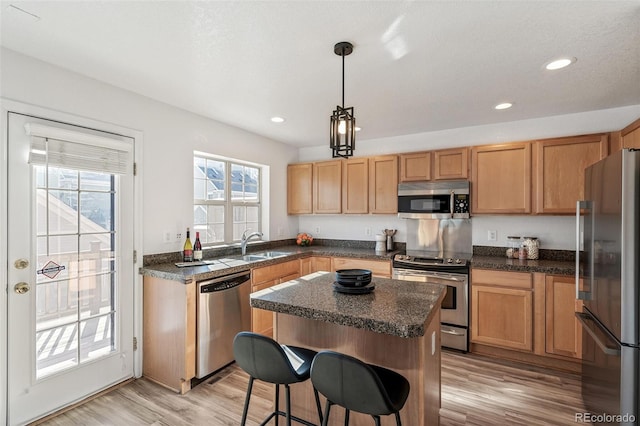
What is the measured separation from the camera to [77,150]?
234 centimetres

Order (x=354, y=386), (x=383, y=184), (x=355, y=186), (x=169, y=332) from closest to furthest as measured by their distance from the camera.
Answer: (x=354, y=386) → (x=169, y=332) → (x=383, y=184) → (x=355, y=186)

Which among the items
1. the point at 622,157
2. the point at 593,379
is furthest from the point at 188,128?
the point at 593,379

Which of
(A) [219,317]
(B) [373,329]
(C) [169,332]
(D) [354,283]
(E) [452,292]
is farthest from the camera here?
(E) [452,292]

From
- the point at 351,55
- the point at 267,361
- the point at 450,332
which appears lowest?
the point at 450,332

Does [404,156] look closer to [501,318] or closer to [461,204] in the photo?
[461,204]

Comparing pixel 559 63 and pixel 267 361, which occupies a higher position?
pixel 559 63

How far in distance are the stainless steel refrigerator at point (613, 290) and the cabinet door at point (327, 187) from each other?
2.75m

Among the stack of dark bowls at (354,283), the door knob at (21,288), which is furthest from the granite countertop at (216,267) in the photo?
the stack of dark bowls at (354,283)

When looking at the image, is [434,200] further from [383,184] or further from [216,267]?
[216,267]

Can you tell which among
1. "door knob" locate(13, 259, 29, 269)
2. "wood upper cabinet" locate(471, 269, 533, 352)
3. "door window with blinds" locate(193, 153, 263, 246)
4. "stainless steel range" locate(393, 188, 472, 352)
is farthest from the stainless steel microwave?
"door knob" locate(13, 259, 29, 269)

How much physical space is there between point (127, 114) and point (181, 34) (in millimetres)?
1239

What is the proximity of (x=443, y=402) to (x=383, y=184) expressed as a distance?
2.50 m

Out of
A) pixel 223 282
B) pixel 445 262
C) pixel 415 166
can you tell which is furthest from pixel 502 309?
pixel 223 282

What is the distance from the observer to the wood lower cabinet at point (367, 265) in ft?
12.0
